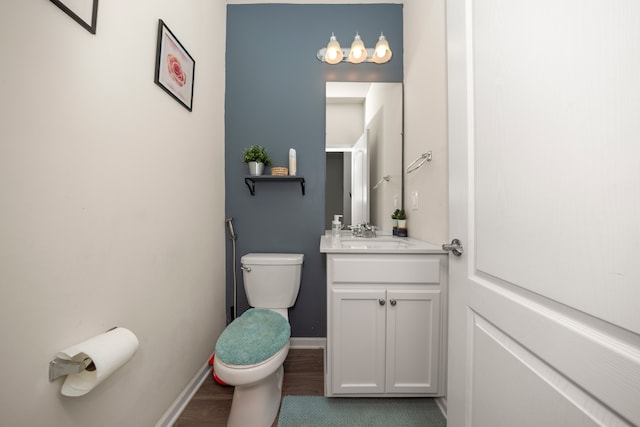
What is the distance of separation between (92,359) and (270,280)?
3.20 ft

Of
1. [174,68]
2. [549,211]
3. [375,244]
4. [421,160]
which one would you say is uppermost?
[174,68]

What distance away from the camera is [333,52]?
1679 millimetres

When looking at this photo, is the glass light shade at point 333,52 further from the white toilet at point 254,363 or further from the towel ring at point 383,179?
the white toilet at point 254,363

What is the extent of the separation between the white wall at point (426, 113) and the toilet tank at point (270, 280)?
887mm

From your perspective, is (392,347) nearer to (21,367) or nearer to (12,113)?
(21,367)

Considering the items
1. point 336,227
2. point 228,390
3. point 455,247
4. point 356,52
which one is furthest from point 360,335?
point 356,52

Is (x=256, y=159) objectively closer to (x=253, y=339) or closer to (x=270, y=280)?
(x=270, y=280)

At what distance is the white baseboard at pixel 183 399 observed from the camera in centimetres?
111

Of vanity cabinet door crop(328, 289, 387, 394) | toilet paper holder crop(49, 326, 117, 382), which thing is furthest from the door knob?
toilet paper holder crop(49, 326, 117, 382)

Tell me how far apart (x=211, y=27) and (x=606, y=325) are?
7.26ft

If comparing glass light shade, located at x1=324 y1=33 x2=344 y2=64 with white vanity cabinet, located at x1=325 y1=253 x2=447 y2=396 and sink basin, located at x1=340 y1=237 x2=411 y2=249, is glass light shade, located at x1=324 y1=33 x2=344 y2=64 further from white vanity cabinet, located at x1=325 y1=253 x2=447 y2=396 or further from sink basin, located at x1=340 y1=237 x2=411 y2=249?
white vanity cabinet, located at x1=325 y1=253 x2=447 y2=396

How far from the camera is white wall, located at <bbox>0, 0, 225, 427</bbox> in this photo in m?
0.58

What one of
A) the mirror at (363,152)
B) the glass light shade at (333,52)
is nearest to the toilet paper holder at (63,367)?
the mirror at (363,152)

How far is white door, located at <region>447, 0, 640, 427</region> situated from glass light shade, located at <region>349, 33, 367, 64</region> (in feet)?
3.22
